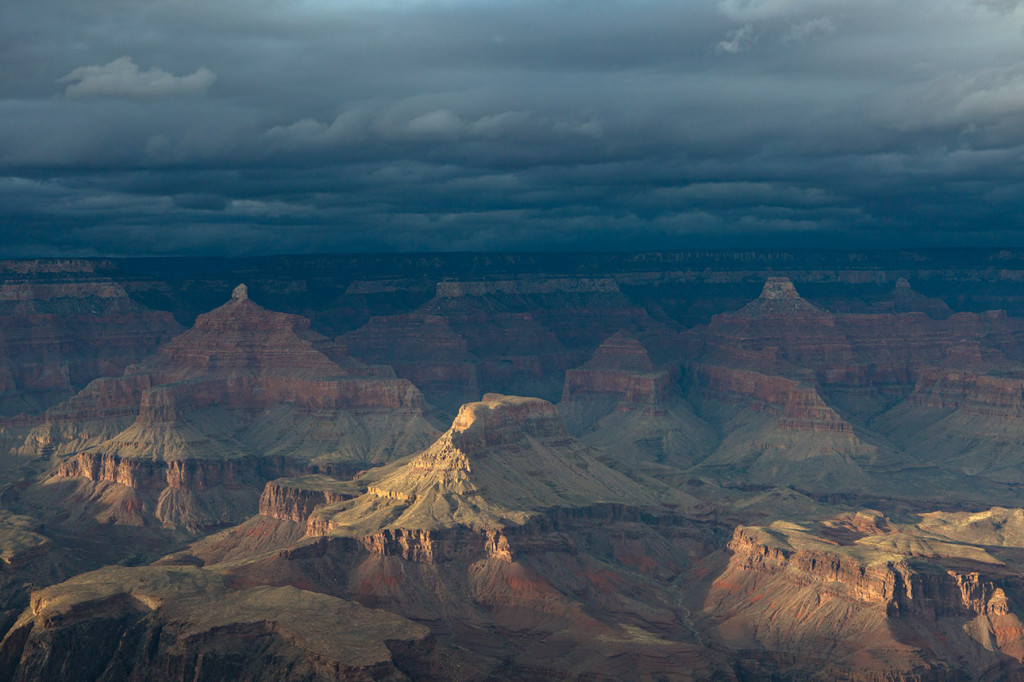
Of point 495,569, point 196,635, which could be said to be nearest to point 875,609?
point 495,569

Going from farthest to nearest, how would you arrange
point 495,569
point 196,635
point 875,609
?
1. point 495,569
2. point 875,609
3. point 196,635

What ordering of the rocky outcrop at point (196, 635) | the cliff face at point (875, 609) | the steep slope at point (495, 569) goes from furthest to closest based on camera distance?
the cliff face at point (875, 609) < the steep slope at point (495, 569) < the rocky outcrop at point (196, 635)

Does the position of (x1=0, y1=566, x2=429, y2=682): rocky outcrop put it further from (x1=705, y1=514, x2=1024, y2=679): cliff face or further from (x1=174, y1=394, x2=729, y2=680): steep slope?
(x1=705, y1=514, x2=1024, y2=679): cliff face

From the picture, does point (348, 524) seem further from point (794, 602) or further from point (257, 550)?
point (794, 602)

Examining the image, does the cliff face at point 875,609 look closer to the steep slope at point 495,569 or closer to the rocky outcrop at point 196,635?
the steep slope at point 495,569

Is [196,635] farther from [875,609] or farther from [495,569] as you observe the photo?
[875,609]

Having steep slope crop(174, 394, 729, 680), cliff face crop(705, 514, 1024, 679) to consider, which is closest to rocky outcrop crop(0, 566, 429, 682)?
steep slope crop(174, 394, 729, 680)

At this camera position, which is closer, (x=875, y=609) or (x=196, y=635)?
(x=196, y=635)

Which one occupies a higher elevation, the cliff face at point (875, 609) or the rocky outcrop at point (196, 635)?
the rocky outcrop at point (196, 635)

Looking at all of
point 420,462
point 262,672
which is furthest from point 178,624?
point 420,462

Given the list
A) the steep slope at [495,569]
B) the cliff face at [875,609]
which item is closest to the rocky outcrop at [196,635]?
the steep slope at [495,569]

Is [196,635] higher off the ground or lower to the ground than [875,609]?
higher
